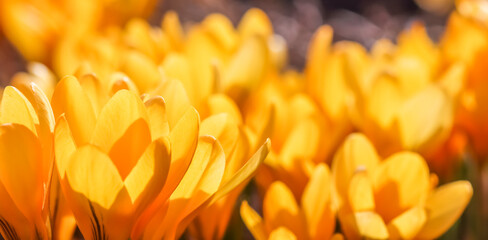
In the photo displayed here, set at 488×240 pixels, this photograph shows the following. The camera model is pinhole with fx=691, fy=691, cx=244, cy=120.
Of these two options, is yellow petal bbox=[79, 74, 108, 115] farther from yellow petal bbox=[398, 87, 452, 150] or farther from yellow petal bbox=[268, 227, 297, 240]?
yellow petal bbox=[398, 87, 452, 150]

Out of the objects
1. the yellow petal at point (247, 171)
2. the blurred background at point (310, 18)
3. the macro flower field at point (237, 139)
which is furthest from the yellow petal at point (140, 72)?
the blurred background at point (310, 18)

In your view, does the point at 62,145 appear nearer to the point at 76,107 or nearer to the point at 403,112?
the point at 76,107

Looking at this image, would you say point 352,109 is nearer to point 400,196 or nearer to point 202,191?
point 400,196

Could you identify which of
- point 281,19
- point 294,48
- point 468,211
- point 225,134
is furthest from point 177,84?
point 281,19

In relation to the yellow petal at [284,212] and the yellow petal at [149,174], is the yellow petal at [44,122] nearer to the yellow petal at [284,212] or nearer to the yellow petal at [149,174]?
the yellow petal at [149,174]

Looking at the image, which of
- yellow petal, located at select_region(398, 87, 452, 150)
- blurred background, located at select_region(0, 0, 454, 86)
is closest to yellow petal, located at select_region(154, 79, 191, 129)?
yellow petal, located at select_region(398, 87, 452, 150)

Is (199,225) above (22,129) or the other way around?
the other way around

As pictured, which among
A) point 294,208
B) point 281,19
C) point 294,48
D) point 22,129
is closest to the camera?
point 22,129
